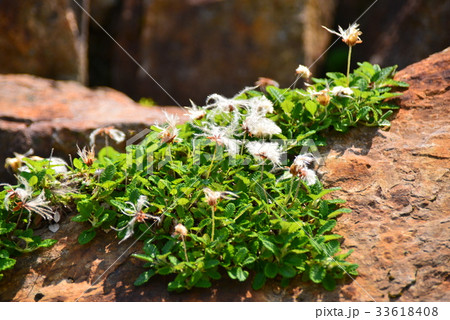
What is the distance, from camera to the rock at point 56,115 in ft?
13.2

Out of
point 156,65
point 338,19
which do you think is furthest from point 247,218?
point 338,19

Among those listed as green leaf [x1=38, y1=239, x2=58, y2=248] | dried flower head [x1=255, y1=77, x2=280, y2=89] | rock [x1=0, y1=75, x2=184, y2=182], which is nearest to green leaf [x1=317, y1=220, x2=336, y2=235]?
dried flower head [x1=255, y1=77, x2=280, y2=89]

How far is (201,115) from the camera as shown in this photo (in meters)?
2.82

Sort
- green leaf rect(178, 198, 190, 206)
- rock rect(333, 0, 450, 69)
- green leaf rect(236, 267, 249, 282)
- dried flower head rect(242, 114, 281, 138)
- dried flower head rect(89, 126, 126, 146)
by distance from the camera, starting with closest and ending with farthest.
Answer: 1. green leaf rect(236, 267, 249, 282)
2. green leaf rect(178, 198, 190, 206)
3. dried flower head rect(242, 114, 281, 138)
4. dried flower head rect(89, 126, 126, 146)
5. rock rect(333, 0, 450, 69)

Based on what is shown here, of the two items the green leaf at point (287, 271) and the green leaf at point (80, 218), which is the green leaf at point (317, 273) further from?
the green leaf at point (80, 218)

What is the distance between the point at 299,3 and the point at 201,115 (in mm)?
4697

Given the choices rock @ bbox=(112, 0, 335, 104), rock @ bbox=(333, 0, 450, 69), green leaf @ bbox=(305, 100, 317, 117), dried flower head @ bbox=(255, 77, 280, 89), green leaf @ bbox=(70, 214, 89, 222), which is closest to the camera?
green leaf @ bbox=(70, 214, 89, 222)

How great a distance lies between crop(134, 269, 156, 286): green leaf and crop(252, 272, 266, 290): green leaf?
498 mm

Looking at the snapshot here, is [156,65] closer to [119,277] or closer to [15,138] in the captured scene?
[15,138]

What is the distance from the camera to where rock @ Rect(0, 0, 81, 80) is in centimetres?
629

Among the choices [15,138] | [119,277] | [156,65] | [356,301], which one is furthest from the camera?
[156,65]

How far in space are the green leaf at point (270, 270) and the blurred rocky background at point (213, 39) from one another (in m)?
4.49

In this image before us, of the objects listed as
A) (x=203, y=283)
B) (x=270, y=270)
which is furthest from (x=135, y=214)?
(x=270, y=270)

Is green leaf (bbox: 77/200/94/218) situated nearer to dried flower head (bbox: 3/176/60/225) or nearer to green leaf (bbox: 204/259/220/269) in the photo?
dried flower head (bbox: 3/176/60/225)
